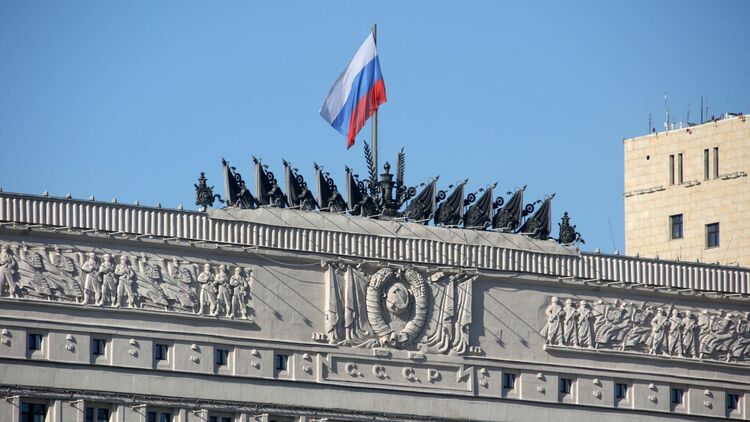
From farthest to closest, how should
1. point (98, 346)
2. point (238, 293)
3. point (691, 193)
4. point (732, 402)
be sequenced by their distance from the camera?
1. point (691, 193)
2. point (732, 402)
3. point (238, 293)
4. point (98, 346)

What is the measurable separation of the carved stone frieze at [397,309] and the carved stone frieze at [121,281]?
372 cm

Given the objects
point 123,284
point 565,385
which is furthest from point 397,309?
point 123,284

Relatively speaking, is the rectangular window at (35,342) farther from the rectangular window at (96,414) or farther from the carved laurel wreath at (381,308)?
the carved laurel wreath at (381,308)

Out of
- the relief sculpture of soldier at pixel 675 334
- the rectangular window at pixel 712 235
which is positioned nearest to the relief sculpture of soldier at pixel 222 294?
the relief sculpture of soldier at pixel 675 334

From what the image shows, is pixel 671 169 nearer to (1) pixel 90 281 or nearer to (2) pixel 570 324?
(2) pixel 570 324

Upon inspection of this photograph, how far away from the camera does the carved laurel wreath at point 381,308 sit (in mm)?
100875

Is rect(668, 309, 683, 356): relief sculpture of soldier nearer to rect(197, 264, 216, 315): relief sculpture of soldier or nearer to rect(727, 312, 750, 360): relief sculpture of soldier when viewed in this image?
rect(727, 312, 750, 360): relief sculpture of soldier

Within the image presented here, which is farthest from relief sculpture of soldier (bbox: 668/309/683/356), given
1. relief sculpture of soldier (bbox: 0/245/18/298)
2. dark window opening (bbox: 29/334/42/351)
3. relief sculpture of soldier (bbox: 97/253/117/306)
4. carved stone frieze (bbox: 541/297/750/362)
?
relief sculpture of soldier (bbox: 0/245/18/298)

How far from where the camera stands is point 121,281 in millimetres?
96312

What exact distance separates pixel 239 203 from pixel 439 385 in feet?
34.4

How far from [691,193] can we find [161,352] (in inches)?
1445

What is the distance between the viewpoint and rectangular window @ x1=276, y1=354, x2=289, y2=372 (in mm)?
98938

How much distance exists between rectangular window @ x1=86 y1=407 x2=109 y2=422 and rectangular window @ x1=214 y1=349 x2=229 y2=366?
4.72m

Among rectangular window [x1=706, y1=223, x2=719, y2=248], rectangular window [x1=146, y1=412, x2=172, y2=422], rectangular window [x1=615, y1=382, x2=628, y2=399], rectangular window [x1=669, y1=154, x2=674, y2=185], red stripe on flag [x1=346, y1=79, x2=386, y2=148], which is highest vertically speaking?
red stripe on flag [x1=346, y1=79, x2=386, y2=148]
